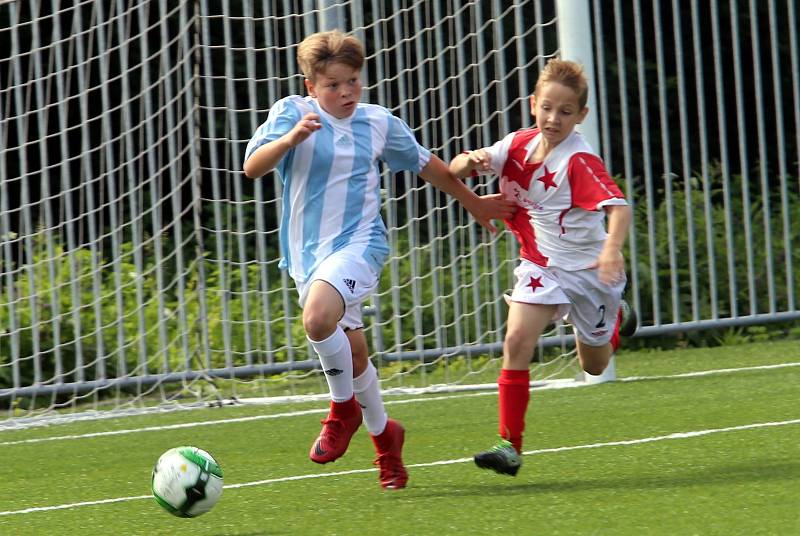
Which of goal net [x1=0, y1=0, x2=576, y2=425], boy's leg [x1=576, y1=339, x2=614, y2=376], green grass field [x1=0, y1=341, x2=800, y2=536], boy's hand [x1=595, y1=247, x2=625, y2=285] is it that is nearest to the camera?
green grass field [x1=0, y1=341, x2=800, y2=536]

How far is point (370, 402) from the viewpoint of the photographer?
4.91m

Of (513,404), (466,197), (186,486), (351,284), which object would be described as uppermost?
(466,197)

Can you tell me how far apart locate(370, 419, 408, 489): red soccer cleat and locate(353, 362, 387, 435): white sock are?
0.10ft

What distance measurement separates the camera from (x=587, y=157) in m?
5.09

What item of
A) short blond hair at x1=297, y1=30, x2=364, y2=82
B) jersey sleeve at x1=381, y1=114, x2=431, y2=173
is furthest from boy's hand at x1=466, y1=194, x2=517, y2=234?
short blond hair at x1=297, y1=30, x2=364, y2=82

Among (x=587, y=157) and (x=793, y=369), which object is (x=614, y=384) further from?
(x=587, y=157)

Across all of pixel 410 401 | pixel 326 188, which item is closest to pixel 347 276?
pixel 326 188

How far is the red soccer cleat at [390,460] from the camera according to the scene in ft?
15.6

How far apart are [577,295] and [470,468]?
73 cm

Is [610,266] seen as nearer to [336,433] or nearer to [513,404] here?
[513,404]

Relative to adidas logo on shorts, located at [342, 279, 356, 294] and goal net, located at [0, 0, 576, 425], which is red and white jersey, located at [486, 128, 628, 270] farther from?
goal net, located at [0, 0, 576, 425]

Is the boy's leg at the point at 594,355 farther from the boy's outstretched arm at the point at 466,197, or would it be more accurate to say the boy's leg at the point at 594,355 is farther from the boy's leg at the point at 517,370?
the boy's outstretched arm at the point at 466,197

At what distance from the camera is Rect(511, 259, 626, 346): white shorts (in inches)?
201

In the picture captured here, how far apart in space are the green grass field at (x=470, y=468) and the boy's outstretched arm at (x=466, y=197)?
35.6 inches
